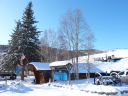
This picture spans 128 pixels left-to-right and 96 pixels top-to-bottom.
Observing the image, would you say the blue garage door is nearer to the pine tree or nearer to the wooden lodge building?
the wooden lodge building

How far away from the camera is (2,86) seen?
14.3m

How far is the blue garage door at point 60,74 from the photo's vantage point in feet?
69.8

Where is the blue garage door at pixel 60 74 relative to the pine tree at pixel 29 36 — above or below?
below

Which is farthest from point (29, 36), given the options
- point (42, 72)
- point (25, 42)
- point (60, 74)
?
point (60, 74)

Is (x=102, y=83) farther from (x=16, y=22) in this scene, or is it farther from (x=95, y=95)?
(x=16, y=22)

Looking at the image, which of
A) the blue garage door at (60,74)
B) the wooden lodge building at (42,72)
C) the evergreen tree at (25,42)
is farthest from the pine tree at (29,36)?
the blue garage door at (60,74)

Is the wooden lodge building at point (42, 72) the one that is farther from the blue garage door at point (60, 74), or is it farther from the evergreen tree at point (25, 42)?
the evergreen tree at point (25, 42)

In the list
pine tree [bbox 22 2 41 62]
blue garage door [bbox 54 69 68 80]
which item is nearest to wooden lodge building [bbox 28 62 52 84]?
blue garage door [bbox 54 69 68 80]

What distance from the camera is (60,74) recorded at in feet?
71.7

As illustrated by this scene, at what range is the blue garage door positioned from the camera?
69.8 feet

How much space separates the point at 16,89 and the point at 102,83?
25.8 ft

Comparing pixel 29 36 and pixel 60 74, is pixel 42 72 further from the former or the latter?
pixel 29 36

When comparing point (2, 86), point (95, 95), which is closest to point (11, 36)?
point (2, 86)

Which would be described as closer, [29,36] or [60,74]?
[60,74]
